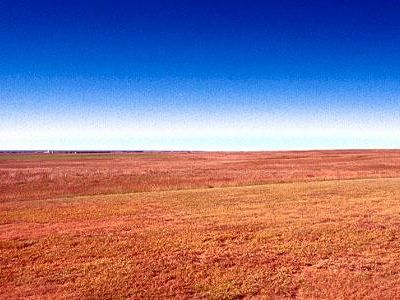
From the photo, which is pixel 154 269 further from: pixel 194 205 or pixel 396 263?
pixel 194 205

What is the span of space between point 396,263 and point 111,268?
7.63 metres

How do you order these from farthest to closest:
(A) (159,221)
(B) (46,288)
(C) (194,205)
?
(C) (194,205)
(A) (159,221)
(B) (46,288)

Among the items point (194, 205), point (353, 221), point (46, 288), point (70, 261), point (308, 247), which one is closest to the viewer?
point (46, 288)

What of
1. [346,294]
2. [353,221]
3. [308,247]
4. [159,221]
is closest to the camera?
[346,294]

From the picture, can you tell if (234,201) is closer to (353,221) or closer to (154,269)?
(353,221)

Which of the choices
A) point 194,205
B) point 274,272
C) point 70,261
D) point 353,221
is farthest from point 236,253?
point 194,205

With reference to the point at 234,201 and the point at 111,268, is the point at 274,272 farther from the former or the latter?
the point at 234,201

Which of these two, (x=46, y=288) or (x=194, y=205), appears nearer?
(x=46, y=288)

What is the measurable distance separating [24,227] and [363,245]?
1273 centimetres

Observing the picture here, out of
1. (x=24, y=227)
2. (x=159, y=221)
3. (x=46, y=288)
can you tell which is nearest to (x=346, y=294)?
(x=46, y=288)

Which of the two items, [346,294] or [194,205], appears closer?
[346,294]

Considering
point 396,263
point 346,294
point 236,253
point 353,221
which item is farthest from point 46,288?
point 353,221

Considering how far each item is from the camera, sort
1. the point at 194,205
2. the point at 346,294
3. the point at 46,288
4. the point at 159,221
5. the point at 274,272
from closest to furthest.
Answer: the point at 346,294, the point at 46,288, the point at 274,272, the point at 159,221, the point at 194,205

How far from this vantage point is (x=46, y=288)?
950cm
